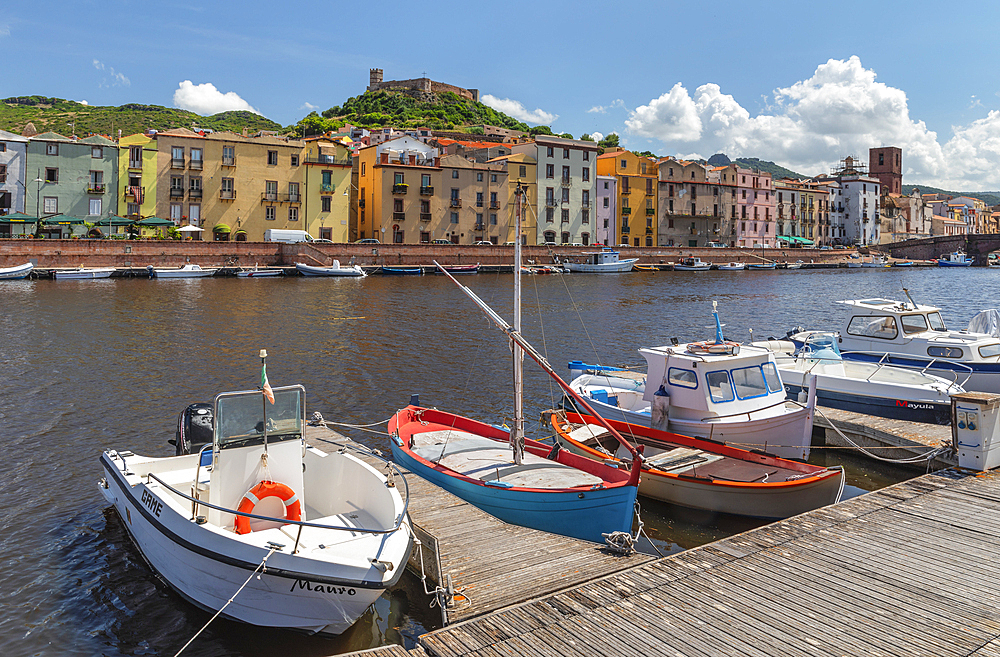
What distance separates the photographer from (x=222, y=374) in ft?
82.7

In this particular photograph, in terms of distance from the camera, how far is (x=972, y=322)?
2320 cm

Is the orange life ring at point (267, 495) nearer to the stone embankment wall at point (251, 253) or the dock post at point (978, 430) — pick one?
the dock post at point (978, 430)

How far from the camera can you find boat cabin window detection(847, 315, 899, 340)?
2205 cm

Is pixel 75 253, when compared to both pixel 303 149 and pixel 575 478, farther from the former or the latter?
pixel 575 478

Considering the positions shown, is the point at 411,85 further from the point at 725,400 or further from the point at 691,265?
the point at 725,400

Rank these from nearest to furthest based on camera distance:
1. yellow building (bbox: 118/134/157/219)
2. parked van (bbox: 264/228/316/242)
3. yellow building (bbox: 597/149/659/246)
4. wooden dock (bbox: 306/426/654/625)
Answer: wooden dock (bbox: 306/426/654/625), yellow building (bbox: 118/134/157/219), parked van (bbox: 264/228/316/242), yellow building (bbox: 597/149/659/246)

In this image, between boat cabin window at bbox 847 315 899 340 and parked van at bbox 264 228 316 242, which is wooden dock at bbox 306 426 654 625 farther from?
parked van at bbox 264 228 316 242

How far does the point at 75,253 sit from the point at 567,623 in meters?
69.2

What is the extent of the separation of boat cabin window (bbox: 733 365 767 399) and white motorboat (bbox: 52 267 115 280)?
201 feet

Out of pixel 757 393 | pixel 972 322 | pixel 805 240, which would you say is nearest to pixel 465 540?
pixel 757 393

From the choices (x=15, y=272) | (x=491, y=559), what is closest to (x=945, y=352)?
(x=491, y=559)

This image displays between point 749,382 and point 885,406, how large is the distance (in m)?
5.19

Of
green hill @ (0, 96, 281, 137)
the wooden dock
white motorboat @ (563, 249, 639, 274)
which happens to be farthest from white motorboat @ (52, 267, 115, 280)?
green hill @ (0, 96, 281, 137)

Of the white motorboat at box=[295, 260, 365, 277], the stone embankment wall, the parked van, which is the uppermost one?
the parked van
